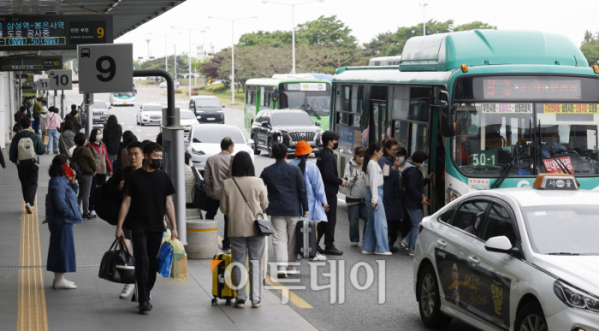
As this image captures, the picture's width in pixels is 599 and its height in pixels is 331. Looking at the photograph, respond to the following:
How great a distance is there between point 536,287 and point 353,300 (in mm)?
3462

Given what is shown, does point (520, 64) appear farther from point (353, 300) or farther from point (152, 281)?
point (152, 281)

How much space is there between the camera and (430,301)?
7656mm

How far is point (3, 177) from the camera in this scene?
74.8 ft

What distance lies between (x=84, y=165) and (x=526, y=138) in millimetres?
7379

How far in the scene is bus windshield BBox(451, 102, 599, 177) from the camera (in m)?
11.5

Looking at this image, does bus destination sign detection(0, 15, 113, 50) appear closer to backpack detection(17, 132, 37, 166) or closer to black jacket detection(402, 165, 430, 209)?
backpack detection(17, 132, 37, 166)

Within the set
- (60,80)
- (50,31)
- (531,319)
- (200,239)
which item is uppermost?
(50,31)

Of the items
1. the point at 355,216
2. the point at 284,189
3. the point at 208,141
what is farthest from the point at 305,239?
the point at 208,141

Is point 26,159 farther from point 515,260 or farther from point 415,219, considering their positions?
point 515,260

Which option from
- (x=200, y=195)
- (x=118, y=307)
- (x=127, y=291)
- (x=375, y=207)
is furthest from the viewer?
(x=200, y=195)

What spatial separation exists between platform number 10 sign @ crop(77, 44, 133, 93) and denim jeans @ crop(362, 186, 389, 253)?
3.82m

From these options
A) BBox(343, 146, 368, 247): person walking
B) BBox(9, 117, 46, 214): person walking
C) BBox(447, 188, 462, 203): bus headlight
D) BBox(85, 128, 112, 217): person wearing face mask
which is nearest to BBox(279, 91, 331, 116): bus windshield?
BBox(9, 117, 46, 214): person walking

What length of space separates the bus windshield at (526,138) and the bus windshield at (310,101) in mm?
21675

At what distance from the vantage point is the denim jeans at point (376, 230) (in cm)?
1143
